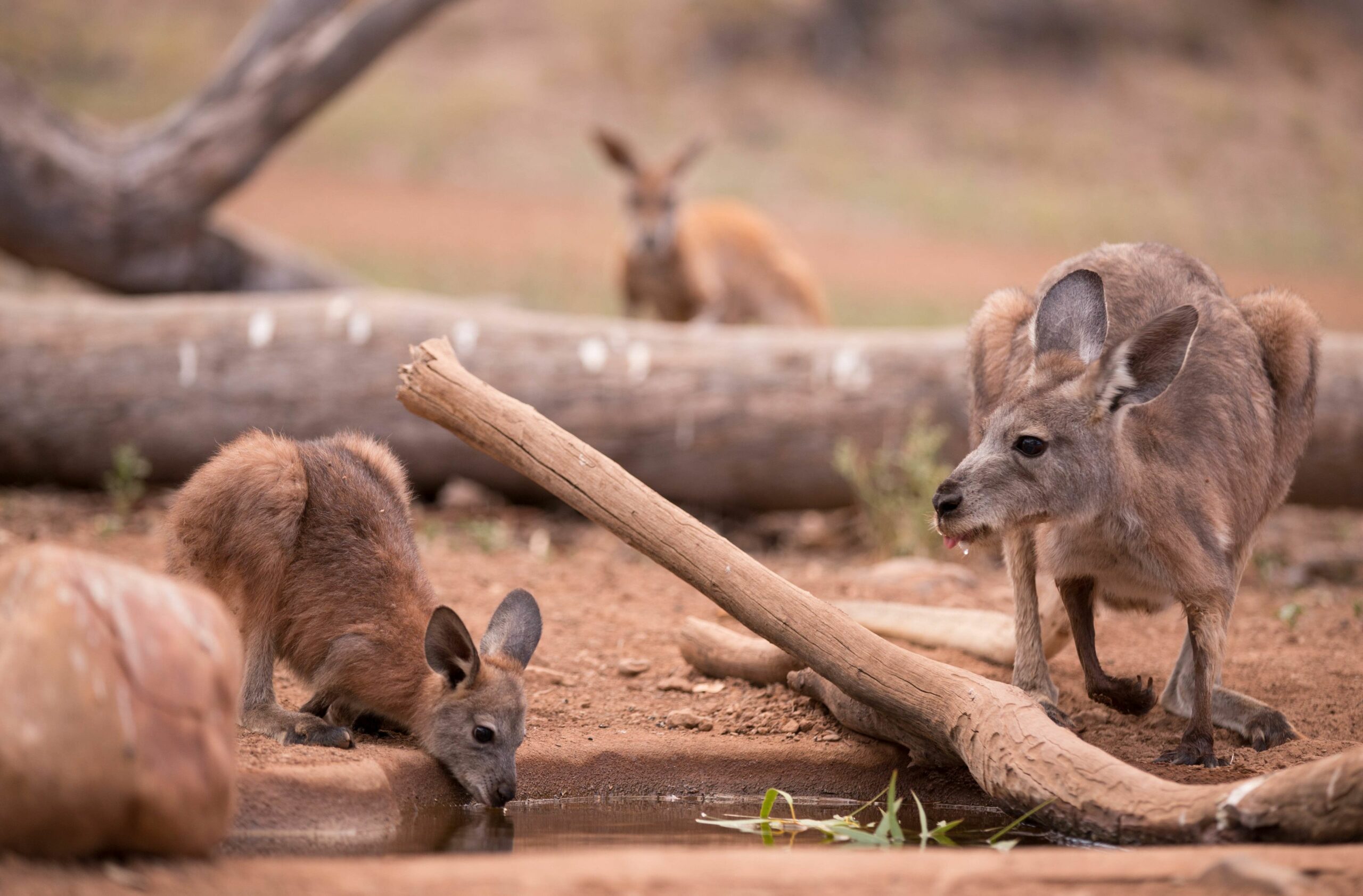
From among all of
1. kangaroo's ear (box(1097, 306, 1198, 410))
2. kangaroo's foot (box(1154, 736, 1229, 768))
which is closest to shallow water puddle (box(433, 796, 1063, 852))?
kangaroo's foot (box(1154, 736, 1229, 768))

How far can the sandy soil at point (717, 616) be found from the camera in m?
4.84

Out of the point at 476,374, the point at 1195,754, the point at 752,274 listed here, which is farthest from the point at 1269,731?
the point at 752,274

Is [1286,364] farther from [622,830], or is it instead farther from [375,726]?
[375,726]

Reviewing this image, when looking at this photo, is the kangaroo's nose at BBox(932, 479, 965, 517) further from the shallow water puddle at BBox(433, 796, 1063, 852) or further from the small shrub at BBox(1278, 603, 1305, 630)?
the small shrub at BBox(1278, 603, 1305, 630)

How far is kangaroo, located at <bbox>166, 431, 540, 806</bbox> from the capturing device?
4.32 m

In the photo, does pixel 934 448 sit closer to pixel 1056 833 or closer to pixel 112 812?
pixel 1056 833

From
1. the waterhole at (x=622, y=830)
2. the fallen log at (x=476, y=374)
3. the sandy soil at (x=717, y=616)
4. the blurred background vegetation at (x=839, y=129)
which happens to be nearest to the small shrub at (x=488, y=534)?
the sandy soil at (x=717, y=616)

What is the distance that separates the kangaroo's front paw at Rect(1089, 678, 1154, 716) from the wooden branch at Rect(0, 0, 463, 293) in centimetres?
754

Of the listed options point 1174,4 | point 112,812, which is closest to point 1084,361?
point 112,812

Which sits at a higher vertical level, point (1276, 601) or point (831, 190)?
point (831, 190)

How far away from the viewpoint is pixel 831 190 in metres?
29.0

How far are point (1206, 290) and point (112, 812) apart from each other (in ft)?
14.1

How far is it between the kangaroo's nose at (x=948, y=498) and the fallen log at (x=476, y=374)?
3.91 m

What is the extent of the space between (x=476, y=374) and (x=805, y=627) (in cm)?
466
